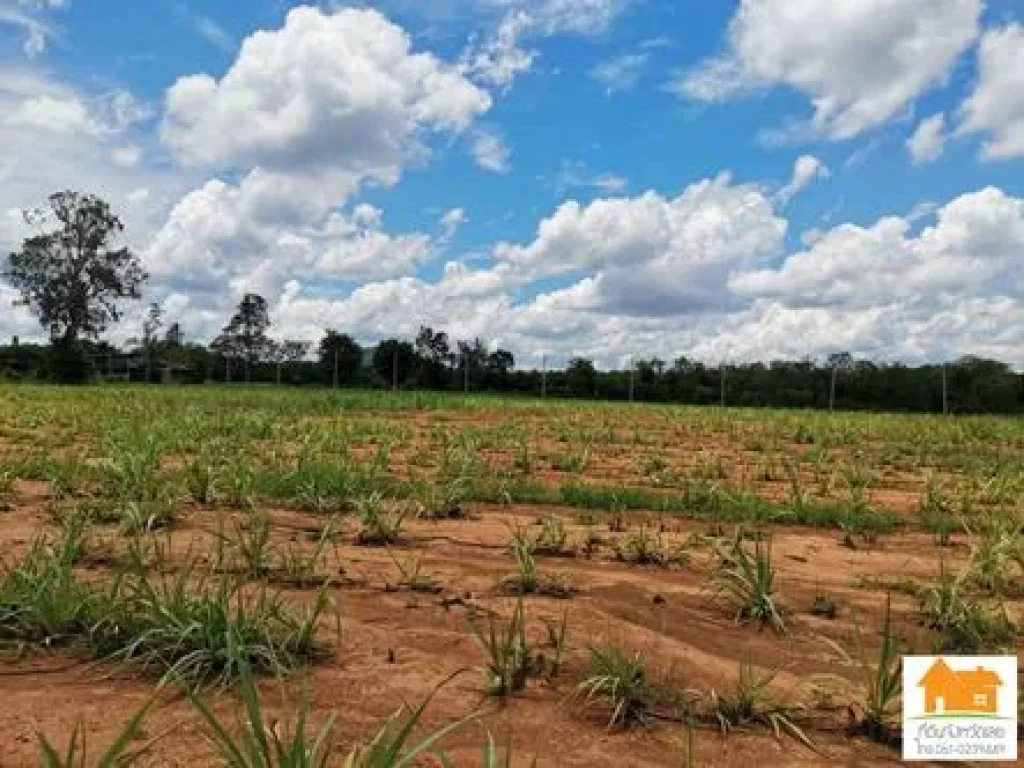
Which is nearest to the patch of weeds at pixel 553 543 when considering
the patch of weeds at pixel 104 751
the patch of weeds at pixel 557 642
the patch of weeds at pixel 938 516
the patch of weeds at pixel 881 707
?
the patch of weeds at pixel 557 642

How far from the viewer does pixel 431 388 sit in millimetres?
58438

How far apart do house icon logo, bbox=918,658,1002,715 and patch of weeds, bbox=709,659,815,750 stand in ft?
1.23

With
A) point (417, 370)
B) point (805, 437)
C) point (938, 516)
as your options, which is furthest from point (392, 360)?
point (938, 516)

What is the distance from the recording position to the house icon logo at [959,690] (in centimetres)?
260

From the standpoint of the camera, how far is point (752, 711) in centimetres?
255

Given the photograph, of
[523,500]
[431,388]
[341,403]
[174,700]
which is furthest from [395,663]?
[431,388]

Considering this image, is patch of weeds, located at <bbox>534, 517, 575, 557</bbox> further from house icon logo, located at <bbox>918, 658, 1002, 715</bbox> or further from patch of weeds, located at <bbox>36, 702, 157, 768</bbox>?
patch of weeds, located at <bbox>36, 702, 157, 768</bbox>

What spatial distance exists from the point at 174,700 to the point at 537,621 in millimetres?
1212

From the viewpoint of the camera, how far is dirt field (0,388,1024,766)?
96.6 inches

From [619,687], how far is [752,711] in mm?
357

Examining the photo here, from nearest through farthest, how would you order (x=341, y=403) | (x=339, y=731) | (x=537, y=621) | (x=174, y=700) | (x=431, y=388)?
(x=339, y=731) → (x=174, y=700) → (x=537, y=621) → (x=341, y=403) → (x=431, y=388)

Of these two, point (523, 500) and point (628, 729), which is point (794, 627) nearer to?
point (628, 729)

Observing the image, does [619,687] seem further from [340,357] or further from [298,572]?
[340,357]

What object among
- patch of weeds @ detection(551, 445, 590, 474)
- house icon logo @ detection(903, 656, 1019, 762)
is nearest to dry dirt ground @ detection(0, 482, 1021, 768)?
house icon logo @ detection(903, 656, 1019, 762)
